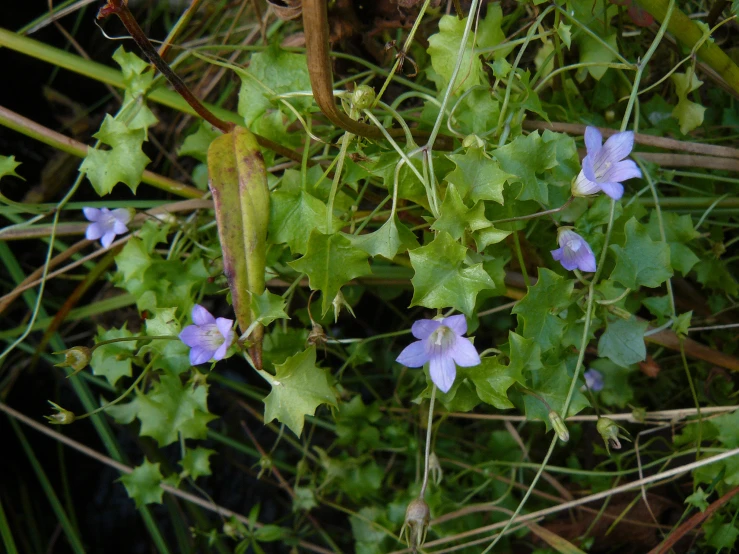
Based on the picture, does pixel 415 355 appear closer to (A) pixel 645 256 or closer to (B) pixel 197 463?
(A) pixel 645 256

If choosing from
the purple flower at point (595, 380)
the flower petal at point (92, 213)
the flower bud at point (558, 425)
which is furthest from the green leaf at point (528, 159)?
the flower petal at point (92, 213)

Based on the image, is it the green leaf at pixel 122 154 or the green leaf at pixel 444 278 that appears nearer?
the green leaf at pixel 444 278

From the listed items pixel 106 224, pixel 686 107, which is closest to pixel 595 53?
pixel 686 107

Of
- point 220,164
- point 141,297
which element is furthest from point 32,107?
point 220,164

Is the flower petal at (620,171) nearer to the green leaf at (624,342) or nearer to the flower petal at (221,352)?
the green leaf at (624,342)

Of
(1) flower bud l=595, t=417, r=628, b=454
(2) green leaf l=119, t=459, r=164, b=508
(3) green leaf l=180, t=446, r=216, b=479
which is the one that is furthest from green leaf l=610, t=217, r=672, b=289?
(2) green leaf l=119, t=459, r=164, b=508

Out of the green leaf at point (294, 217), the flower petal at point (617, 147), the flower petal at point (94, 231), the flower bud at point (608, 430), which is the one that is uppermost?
the flower petal at point (617, 147)

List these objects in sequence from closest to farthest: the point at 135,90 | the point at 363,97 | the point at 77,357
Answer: the point at 363,97 → the point at 77,357 → the point at 135,90
